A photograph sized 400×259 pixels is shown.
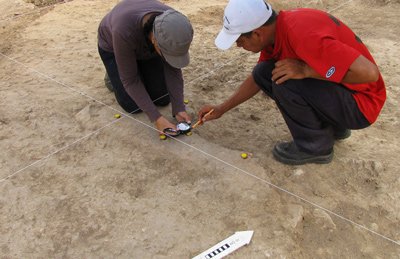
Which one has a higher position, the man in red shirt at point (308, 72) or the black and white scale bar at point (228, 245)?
the man in red shirt at point (308, 72)

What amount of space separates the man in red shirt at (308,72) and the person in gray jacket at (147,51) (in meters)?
0.31

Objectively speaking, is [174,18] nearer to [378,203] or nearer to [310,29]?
[310,29]

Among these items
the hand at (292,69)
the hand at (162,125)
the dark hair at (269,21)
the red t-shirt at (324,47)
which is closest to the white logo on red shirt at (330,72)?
the red t-shirt at (324,47)

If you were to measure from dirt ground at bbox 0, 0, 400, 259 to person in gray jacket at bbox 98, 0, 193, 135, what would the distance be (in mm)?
217

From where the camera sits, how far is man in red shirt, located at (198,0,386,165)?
1.64 meters

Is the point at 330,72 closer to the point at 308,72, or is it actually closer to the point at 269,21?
the point at 308,72

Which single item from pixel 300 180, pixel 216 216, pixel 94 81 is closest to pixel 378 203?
pixel 300 180

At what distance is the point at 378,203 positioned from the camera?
1961mm

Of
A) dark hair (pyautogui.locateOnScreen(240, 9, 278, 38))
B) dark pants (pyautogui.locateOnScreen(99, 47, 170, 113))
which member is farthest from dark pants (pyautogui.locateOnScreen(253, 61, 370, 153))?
dark pants (pyautogui.locateOnScreen(99, 47, 170, 113))

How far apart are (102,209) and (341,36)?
1.77 meters

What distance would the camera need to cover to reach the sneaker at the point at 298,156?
7.25ft

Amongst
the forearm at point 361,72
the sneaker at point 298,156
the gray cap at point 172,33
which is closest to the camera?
the forearm at point 361,72

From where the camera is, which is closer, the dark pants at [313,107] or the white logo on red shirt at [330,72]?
the white logo on red shirt at [330,72]

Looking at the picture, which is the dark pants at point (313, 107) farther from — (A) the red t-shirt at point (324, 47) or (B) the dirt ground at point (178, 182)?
(B) the dirt ground at point (178, 182)
